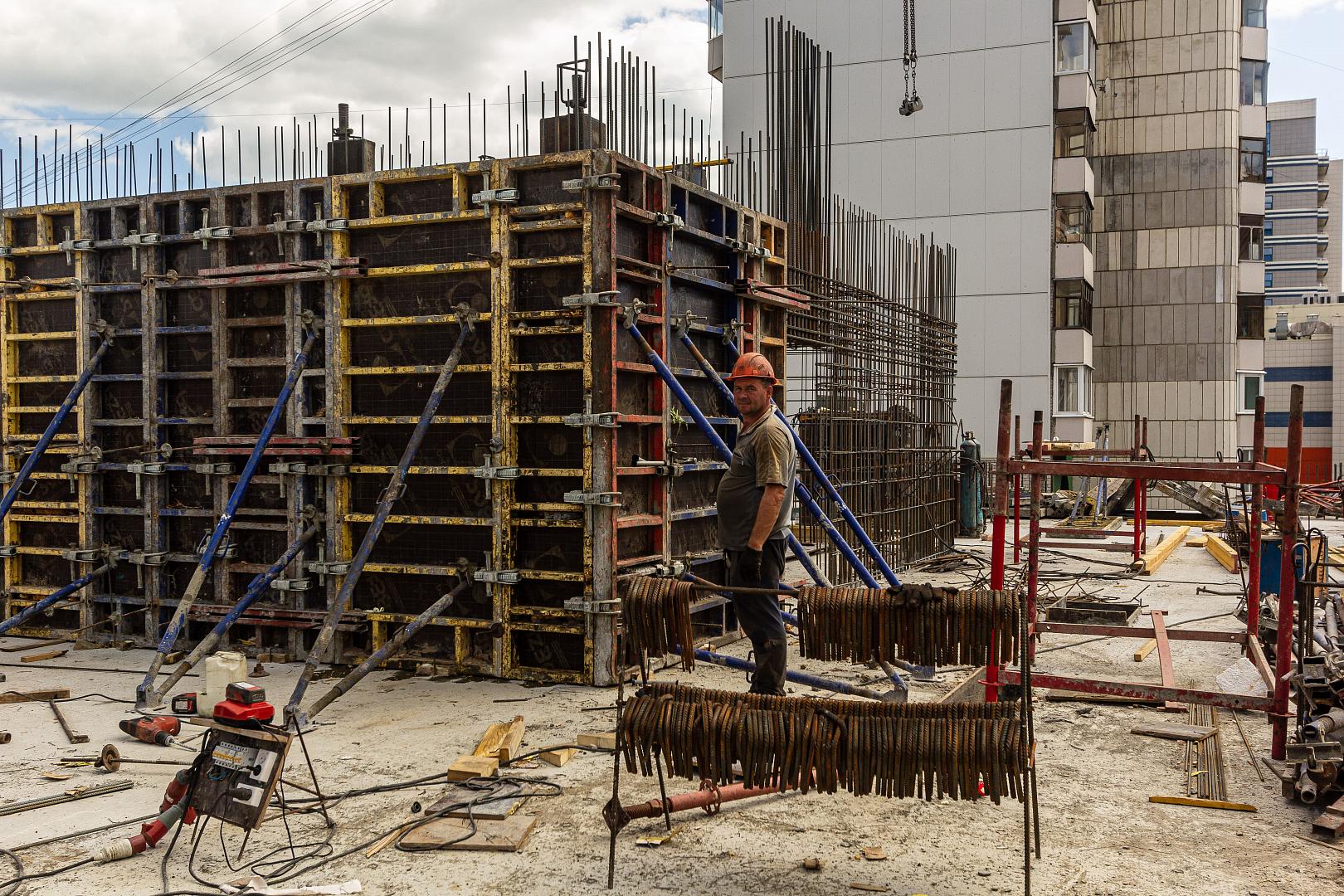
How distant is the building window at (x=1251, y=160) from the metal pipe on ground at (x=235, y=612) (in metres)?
33.3

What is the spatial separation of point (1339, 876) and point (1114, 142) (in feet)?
109

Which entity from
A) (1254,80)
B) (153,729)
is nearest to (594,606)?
(153,729)

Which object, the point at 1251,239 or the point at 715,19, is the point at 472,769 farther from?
the point at 1251,239

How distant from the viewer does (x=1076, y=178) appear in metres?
28.9

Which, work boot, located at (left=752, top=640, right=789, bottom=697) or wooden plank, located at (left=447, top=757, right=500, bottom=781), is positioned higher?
work boot, located at (left=752, top=640, right=789, bottom=697)

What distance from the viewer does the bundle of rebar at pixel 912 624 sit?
5.25 m

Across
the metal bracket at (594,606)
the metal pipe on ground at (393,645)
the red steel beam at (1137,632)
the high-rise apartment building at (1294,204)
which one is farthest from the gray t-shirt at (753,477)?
the high-rise apartment building at (1294,204)

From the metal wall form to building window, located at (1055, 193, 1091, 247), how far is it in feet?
69.6

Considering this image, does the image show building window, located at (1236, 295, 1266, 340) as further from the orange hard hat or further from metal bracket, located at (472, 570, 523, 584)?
the orange hard hat

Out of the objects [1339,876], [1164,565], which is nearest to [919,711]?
[1339,876]

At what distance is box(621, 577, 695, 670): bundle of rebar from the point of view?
5496 millimetres

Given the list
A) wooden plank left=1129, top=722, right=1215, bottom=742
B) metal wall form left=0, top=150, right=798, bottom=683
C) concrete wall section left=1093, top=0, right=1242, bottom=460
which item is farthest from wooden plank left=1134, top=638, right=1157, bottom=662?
concrete wall section left=1093, top=0, right=1242, bottom=460

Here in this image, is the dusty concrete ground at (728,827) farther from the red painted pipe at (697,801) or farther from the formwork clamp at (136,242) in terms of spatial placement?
the formwork clamp at (136,242)

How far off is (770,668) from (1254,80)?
115 feet
